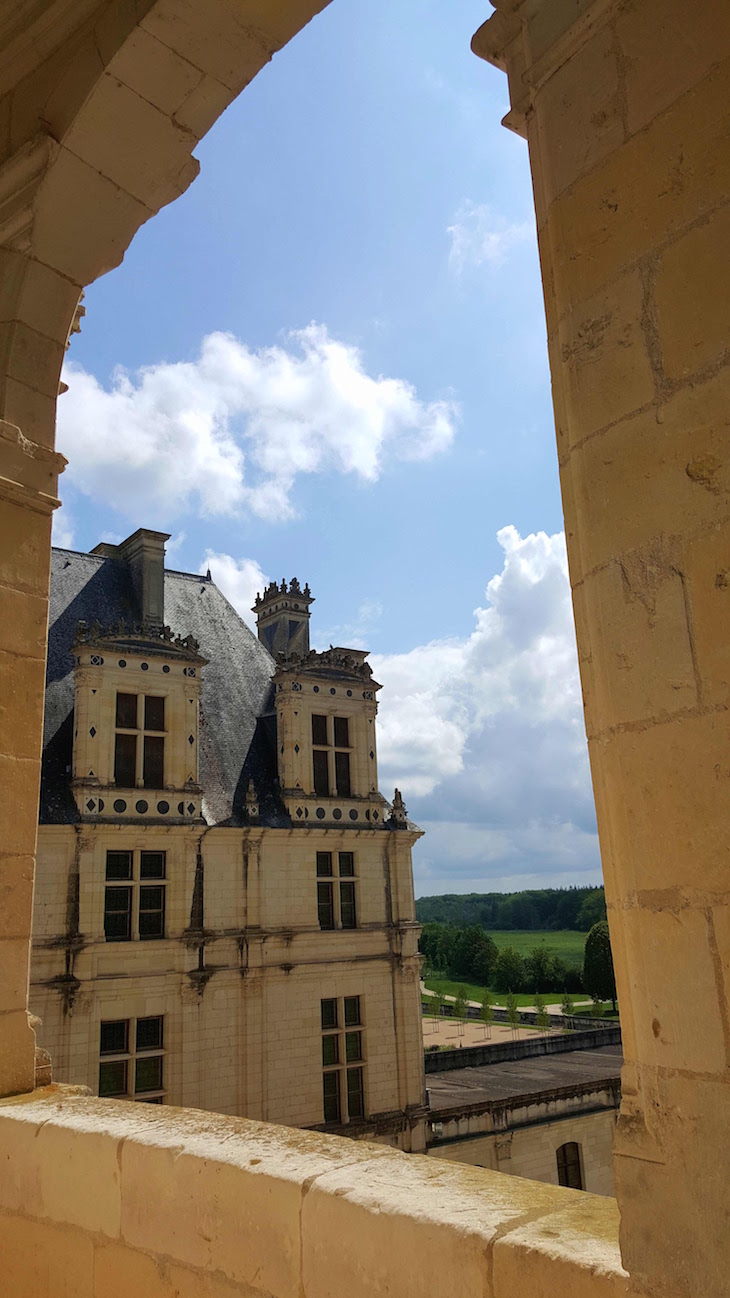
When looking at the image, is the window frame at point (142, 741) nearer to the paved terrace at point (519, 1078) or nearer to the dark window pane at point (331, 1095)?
the dark window pane at point (331, 1095)

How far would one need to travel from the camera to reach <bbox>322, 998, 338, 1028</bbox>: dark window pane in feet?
36.9

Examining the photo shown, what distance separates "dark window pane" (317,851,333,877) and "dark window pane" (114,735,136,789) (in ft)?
8.98

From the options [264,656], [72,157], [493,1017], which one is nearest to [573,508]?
[72,157]

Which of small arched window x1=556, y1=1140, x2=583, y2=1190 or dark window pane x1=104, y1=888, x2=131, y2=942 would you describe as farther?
small arched window x1=556, y1=1140, x2=583, y2=1190

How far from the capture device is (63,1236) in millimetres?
1762

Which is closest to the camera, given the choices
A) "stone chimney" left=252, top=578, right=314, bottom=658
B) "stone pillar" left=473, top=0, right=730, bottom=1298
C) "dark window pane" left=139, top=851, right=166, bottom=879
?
"stone pillar" left=473, top=0, right=730, bottom=1298

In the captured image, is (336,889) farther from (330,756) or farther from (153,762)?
(153,762)

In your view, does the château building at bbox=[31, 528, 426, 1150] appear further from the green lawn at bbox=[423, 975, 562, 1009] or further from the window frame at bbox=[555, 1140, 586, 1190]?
the green lawn at bbox=[423, 975, 562, 1009]

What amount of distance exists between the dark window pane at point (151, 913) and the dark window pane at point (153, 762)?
1.24m

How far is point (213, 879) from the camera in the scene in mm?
10648

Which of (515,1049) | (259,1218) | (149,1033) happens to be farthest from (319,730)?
(259,1218)

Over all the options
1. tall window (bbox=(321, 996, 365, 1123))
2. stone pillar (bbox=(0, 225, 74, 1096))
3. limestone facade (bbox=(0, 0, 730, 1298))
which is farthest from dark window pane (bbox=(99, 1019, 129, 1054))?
limestone facade (bbox=(0, 0, 730, 1298))

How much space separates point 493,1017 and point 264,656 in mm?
20711

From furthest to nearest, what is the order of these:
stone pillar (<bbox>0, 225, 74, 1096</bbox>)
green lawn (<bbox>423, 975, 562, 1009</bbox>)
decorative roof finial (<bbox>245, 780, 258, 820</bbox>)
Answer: green lawn (<bbox>423, 975, 562, 1009</bbox>), decorative roof finial (<bbox>245, 780, 258, 820</bbox>), stone pillar (<bbox>0, 225, 74, 1096</bbox>)
